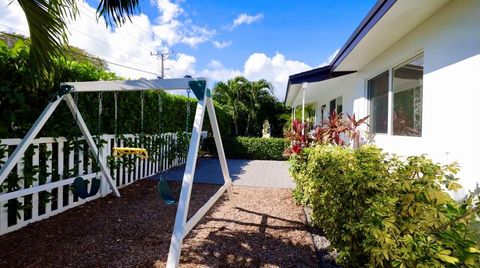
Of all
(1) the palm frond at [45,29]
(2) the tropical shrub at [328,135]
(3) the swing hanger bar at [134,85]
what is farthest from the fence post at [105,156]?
(2) the tropical shrub at [328,135]

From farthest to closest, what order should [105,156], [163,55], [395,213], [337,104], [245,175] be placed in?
[163,55] → [337,104] → [245,175] → [105,156] → [395,213]

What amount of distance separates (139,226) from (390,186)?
3.35 m

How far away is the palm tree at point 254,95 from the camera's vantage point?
67.3ft

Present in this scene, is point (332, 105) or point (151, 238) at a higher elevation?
point (332, 105)

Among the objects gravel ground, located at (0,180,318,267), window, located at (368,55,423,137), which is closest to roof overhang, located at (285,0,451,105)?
window, located at (368,55,423,137)

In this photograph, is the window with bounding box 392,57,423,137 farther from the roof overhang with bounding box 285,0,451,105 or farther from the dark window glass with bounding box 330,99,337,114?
the dark window glass with bounding box 330,99,337,114

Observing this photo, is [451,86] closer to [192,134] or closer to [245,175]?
[192,134]

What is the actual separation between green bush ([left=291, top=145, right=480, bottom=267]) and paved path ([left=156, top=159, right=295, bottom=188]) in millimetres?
4284

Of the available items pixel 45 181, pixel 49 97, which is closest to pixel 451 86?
pixel 49 97

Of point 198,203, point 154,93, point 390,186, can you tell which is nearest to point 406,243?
point 390,186

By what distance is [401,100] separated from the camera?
15.5 feet

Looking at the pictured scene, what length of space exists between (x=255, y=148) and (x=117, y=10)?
975 centimetres

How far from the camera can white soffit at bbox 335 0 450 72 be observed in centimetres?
332

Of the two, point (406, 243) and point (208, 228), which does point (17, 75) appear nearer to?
point (208, 228)
